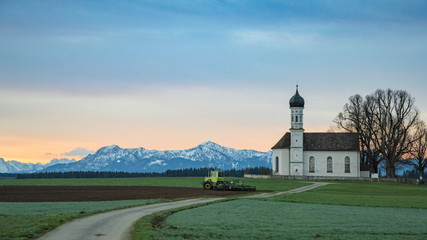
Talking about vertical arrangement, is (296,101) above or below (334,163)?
above

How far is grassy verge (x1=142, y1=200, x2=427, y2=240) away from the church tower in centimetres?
6911

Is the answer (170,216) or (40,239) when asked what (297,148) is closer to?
(170,216)

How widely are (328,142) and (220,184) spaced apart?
4896 cm

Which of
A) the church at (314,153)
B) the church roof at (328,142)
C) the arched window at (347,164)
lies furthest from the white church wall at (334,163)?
the church roof at (328,142)

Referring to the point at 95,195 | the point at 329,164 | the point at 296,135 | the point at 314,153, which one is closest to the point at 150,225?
the point at 95,195

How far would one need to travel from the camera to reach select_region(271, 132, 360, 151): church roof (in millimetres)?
108500

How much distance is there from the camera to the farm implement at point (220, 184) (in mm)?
66750

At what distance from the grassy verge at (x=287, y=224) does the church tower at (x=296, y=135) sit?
69108 millimetres

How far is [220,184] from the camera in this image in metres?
67.7

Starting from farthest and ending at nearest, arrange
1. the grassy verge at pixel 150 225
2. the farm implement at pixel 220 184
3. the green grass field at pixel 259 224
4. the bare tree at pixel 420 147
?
the bare tree at pixel 420 147 → the farm implement at pixel 220 184 → the green grass field at pixel 259 224 → the grassy verge at pixel 150 225

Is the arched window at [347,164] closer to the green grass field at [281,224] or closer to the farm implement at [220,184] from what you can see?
the farm implement at [220,184]

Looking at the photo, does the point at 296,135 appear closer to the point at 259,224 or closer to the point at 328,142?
the point at 328,142

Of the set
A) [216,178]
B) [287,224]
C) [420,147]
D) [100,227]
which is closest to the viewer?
[100,227]

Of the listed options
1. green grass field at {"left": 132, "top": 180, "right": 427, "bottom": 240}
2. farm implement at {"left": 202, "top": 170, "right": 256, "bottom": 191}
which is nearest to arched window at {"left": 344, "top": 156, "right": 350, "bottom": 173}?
farm implement at {"left": 202, "top": 170, "right": 256, "bottom": 191}
